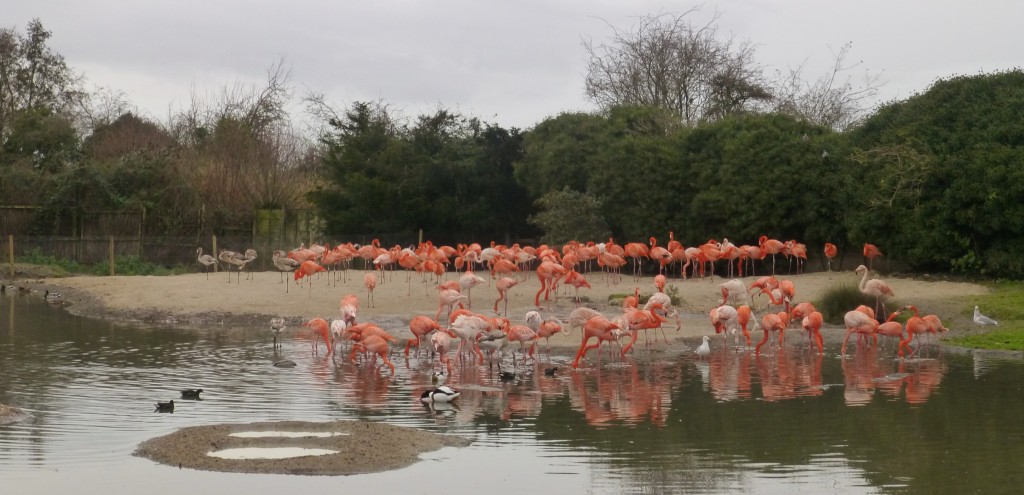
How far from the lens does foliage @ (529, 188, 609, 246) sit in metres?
30.7

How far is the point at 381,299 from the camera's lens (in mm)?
A: 22719

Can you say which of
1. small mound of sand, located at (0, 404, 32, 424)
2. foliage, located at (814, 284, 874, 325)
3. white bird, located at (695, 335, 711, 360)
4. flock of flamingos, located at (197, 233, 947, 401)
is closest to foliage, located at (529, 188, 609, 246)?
flock of flamingos, located at (197, 233, 947, 401)

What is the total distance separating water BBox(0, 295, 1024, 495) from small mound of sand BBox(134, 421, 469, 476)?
7.5 inches

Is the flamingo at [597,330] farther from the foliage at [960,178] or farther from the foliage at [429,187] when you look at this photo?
the foliage at [429,187]

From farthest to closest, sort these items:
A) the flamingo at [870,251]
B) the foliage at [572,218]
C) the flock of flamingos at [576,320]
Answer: the foliage at [572,218], the flamingo at [870,251], the flock of flamingos at [576,320]

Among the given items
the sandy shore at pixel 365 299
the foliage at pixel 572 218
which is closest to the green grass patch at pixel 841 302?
the sandy shore at pixel 365 299

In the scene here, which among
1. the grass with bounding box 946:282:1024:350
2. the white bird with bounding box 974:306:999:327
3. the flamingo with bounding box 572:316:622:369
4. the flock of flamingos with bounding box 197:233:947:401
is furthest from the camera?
the white bird with bounding box 974:306:999:327

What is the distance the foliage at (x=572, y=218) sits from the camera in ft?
101

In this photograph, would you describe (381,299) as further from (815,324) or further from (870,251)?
(870,251)

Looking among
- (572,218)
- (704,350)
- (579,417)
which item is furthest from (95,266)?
(579,417)

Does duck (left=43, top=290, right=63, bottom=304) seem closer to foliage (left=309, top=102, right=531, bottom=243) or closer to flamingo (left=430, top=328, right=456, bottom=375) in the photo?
foliage (left=309, top=102, right=531, bottom=243)

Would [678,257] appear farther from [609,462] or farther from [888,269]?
[609,462]

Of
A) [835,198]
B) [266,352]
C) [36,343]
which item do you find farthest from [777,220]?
[36,343]

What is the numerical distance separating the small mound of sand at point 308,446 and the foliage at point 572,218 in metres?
20.4
